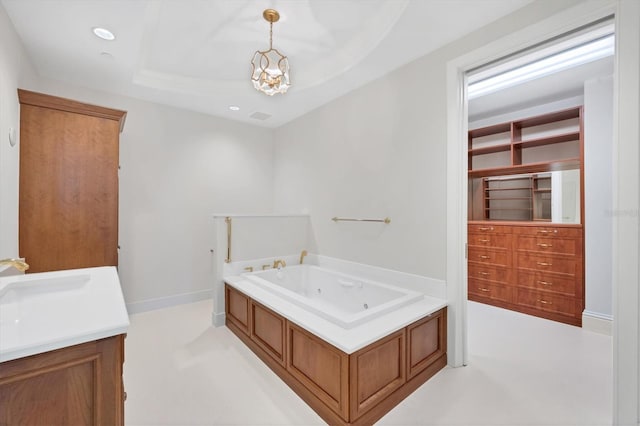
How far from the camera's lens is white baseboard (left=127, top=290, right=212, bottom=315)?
3.30m

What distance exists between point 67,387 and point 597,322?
4043 millimetres

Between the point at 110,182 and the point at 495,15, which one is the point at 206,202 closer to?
the point at 110,182

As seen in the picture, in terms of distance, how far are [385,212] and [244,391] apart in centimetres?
189

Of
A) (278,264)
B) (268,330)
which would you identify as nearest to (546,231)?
(278,264)

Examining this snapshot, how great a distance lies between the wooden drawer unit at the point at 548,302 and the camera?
3.00 metres

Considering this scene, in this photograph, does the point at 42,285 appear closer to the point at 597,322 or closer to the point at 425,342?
the point at 425,342

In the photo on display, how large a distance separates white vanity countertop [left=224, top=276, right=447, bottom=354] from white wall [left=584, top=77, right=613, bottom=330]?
6.07 feet

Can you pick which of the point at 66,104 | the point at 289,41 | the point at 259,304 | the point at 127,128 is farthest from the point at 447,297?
the point at 127,128

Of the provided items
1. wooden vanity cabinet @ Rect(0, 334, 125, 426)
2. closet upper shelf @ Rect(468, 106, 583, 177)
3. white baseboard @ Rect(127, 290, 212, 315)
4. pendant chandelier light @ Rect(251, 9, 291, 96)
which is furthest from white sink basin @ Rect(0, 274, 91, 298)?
closet upper shelf @ Rect(468, 106, 583, 177)

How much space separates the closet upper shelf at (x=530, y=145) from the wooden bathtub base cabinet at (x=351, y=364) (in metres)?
2.67

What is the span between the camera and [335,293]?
2973mm

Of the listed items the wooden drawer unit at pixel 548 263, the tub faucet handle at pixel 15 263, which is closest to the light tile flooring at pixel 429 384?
the wooden drawer unit at pixel 548 263

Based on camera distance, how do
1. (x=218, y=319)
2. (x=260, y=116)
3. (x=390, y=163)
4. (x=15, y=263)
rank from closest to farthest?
(x=15, y=263)
(x=390, y=163)
(x=218, y=319)
(x=260, y=116)

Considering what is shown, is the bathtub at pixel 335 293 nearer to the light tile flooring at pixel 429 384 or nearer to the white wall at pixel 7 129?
the light tile flooring at pixel 429 384
